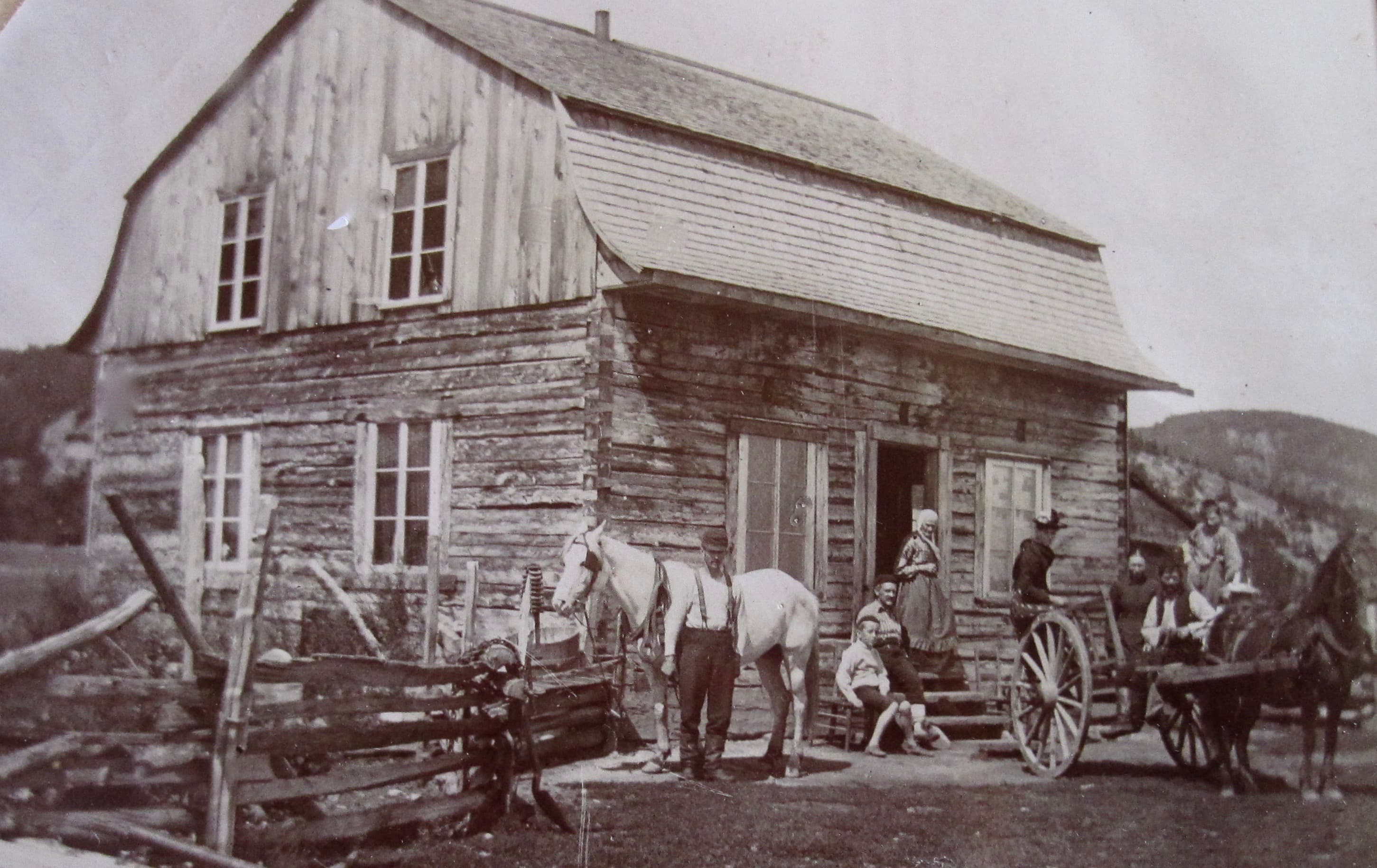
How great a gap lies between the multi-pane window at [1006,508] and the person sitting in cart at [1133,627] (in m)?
0.54

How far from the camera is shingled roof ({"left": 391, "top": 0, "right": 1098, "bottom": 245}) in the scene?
5934mm

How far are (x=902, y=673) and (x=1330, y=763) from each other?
333cm

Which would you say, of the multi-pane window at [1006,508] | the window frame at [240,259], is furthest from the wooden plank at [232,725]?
the multi-pane window at [1006,508]

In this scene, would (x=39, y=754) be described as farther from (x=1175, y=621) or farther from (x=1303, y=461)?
(x=1175, y=621)

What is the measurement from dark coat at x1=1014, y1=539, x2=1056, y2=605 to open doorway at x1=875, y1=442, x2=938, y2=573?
2.04 ft

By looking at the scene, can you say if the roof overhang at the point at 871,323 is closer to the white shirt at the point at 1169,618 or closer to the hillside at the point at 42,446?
the white shirt at the point at 1169,618

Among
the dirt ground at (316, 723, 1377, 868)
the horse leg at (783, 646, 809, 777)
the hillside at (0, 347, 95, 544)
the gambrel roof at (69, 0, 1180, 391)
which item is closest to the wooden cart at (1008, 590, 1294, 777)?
the dirt ground at (316, 723, 1377, 868)

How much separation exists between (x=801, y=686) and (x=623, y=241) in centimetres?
261

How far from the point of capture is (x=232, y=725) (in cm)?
455

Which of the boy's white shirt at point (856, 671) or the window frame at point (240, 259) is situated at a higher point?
the window frame at point (240, 259)

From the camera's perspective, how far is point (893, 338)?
6.38 metres

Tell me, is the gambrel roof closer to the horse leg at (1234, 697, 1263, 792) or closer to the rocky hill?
the rocky hill

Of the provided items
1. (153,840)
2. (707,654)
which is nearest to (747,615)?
(707,654)

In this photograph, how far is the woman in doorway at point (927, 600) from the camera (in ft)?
23.9
